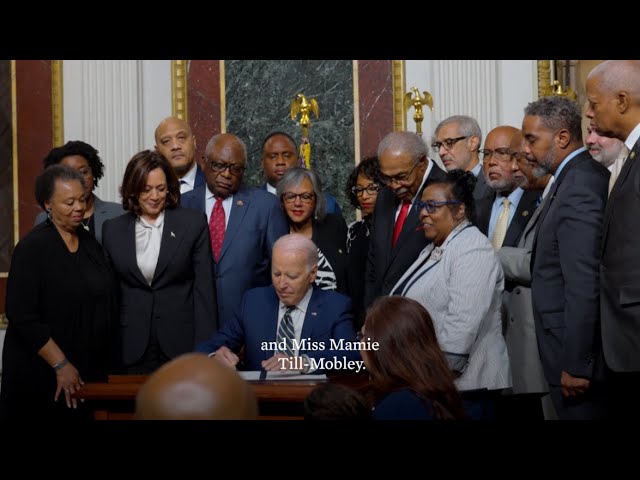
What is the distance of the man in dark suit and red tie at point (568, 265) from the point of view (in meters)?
4.15

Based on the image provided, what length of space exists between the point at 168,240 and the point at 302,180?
832 mm

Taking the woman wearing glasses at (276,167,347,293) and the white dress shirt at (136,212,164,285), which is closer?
the white dress shirt at (136,212,164,285)

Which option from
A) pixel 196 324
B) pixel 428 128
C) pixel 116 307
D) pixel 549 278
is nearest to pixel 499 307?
pixel 549 278

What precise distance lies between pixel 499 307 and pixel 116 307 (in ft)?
6.04

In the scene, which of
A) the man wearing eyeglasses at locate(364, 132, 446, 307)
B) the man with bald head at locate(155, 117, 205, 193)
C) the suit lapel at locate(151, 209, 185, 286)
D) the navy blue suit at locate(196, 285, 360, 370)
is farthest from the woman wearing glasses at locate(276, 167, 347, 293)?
the man with bald head at locate(155, 117, 205, 193)

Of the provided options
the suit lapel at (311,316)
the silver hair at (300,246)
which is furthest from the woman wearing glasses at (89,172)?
the suit lapel at (311,316)

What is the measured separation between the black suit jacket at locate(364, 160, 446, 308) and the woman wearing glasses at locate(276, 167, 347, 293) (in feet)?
1.15

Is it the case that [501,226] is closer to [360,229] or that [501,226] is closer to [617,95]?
[360,229]

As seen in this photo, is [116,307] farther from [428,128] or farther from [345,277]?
[428,128]

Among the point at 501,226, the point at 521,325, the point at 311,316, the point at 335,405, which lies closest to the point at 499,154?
the point at 501,226

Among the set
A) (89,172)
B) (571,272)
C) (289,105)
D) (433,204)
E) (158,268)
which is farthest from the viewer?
(289,105)

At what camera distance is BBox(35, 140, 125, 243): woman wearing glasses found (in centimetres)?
598

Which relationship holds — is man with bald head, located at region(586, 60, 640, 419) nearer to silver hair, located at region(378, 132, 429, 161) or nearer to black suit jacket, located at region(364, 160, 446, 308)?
black suit jacket, located at region(364, 160, 446, 308)

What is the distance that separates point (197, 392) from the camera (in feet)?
5.90
